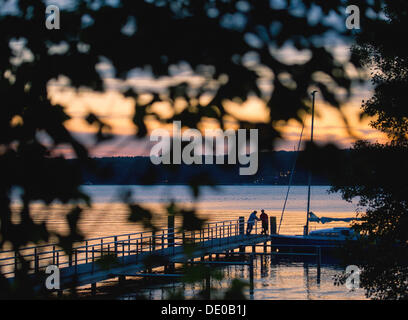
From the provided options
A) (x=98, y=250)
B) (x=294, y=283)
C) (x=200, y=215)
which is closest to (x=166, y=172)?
(x=200, y=215)

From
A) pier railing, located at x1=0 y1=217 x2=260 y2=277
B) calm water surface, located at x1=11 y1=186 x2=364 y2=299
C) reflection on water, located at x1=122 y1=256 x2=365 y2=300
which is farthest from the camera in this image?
reflection on water, located at x1=122 y1=256 x2=365 y2=300

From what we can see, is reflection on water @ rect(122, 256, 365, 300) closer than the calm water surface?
No

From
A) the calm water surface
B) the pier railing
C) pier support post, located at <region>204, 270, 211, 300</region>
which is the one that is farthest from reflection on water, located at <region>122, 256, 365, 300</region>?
pier support post, located at <region>204, 270, 211, 300</region>

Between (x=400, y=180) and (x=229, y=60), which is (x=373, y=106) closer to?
(x=400, y=180)

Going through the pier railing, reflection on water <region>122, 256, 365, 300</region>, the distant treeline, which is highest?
the distant treeline

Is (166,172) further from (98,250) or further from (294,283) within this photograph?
(294,283)

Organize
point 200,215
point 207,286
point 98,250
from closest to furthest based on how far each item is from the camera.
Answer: point 200,215 → point 207,286 → point 98,250

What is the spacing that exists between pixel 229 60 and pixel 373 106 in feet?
45.2

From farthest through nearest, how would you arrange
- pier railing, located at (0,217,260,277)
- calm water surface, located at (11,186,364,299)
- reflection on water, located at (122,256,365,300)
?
reflection on water, located at (122,256,365,300) < pier railing, located at (0,217,260,277) < calm water surface, located at (11,186,364,299)

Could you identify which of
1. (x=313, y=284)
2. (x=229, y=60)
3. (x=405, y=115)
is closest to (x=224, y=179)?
(x=229, y=60)

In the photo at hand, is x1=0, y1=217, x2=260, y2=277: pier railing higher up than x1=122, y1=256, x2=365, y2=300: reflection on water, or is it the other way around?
x1=0, y1=217, x2=260, y2=277: pier railing

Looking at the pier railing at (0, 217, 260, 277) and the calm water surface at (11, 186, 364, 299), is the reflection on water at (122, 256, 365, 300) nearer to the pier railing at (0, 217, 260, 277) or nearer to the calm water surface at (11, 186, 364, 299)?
the calm water surface at (11, 186, 364, 299)

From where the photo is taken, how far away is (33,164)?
9.84 feet

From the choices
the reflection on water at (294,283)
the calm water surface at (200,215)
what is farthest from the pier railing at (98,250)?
the reflection on water at (294,283)
